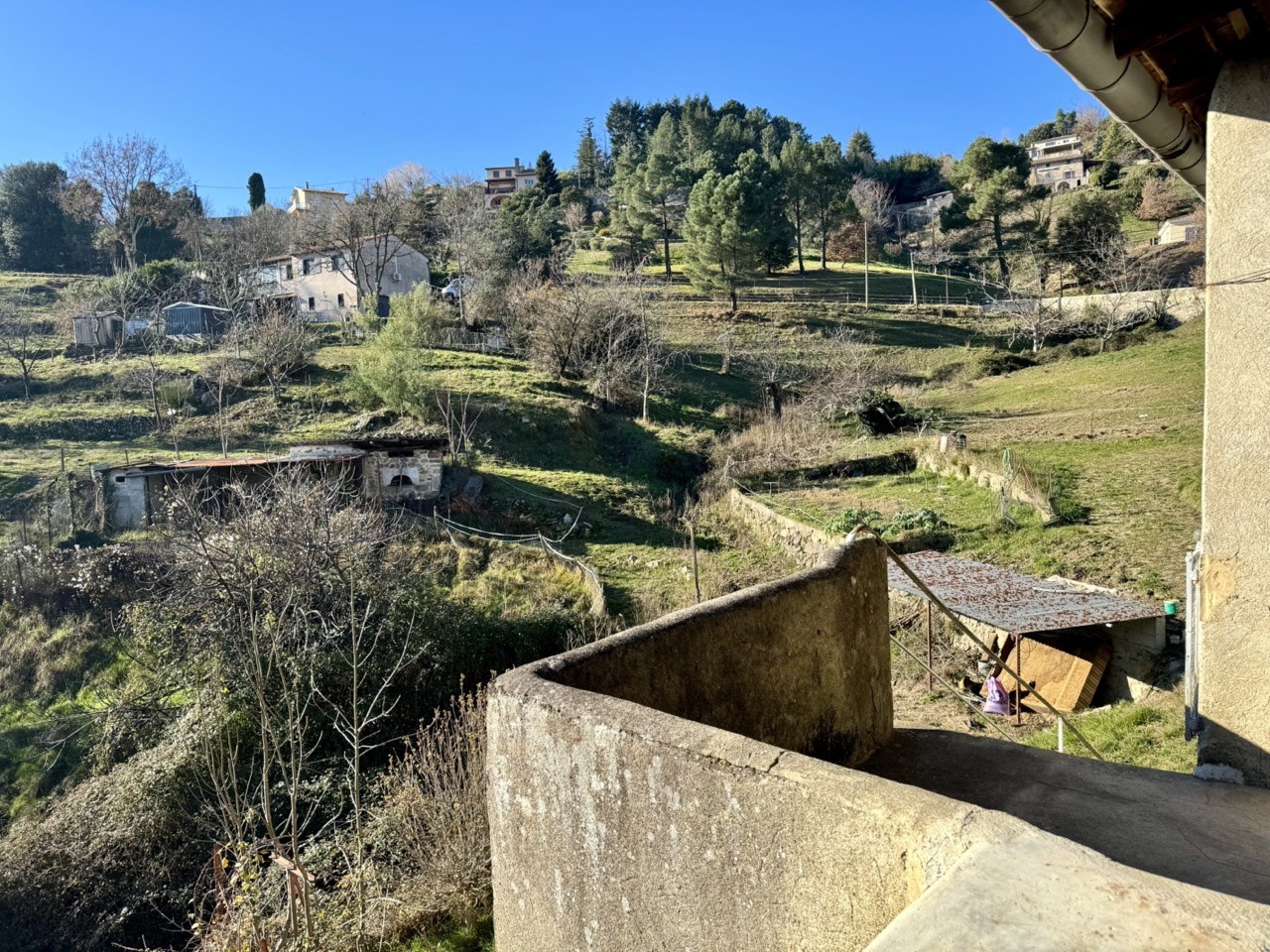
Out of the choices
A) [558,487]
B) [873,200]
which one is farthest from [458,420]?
[873,200]

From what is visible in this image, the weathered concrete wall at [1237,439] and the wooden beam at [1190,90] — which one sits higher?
the wooden beam at [1190,90]

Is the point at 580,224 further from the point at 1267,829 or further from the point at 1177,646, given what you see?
the point at 1267,829

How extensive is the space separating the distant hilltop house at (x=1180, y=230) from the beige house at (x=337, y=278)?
4493cm

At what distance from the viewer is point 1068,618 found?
33.8 ft

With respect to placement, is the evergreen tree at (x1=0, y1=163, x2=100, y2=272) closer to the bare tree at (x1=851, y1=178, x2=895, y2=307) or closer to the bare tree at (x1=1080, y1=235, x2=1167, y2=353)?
the bare tree at (x1=851, y1=178, x2=895, y2=307)

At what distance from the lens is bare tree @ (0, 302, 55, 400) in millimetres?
37844

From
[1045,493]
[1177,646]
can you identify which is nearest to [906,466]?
[1045,493]

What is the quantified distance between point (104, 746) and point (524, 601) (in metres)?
8.38

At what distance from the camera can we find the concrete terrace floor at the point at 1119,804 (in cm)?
326

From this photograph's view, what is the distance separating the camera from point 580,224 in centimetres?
7281

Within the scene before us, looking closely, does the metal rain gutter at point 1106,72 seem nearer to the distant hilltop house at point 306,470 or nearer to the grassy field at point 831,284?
the distant hilltop house at point 306,470

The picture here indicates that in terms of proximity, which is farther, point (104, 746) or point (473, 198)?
point (473, 198)

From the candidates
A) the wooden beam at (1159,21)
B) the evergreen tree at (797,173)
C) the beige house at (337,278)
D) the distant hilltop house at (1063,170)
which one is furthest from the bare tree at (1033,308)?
the wooden beam at (1159,21)

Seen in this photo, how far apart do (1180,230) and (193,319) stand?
56831 millimetres
